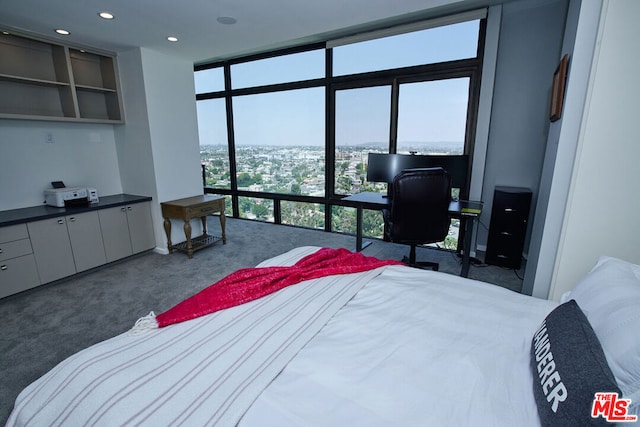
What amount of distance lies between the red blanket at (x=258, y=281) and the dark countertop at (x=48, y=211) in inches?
91.6

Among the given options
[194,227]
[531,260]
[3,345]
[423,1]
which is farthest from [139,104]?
[531,260]

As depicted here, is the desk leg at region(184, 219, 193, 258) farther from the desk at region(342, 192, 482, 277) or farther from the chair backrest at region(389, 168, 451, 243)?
the chair backrest at region(389, 168, 451, 243)

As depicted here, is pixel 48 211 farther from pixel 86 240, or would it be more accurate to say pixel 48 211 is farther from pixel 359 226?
pixel 359 226

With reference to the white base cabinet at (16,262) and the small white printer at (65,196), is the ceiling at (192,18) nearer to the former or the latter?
the small white printer at (65,196)

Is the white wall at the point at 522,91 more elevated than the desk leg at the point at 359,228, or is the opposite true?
the white wall at the point at 522,91

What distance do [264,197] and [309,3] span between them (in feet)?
10.7

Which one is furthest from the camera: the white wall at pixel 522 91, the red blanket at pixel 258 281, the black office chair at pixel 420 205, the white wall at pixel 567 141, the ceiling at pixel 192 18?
the white wall at pixel 522 91

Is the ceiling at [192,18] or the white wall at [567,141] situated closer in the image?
the white wall at [567,141]

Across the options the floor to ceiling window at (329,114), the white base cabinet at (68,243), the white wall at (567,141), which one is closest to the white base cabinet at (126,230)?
the white base cabinet at (68,243)

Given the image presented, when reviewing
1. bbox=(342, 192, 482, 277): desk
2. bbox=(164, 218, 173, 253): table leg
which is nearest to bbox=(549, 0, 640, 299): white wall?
bbox=(342, 192, 482, 277): desk

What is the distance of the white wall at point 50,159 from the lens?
9.37 feet

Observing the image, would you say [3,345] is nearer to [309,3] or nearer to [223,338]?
[223,338]

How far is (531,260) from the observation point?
2.37m

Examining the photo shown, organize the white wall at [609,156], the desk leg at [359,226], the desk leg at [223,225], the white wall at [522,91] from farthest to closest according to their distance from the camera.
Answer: the desk leg at [223,225] < the desk leg at [359,226] < the white wall at [522,91] < the white wall at [609,156]
